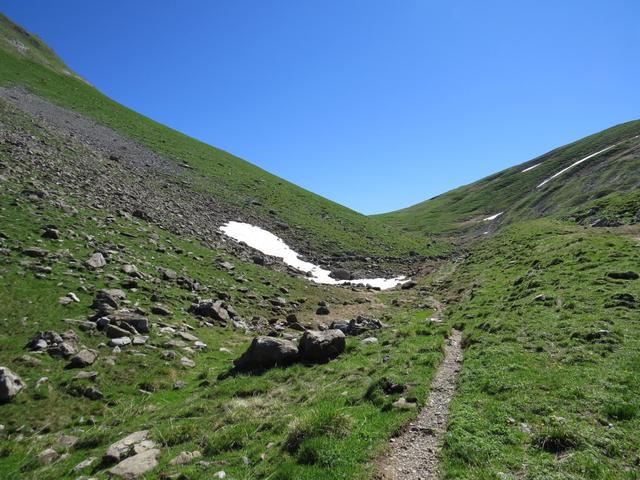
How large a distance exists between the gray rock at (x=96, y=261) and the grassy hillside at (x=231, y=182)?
30.2 meters

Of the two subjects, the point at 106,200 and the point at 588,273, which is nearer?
the point at 588,273

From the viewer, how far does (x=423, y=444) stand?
969cm

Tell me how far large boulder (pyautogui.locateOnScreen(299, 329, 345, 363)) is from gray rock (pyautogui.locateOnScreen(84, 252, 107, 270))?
14.0 metres

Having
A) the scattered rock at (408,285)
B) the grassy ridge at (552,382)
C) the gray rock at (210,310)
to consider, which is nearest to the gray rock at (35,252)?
the gray rock at (210,310)

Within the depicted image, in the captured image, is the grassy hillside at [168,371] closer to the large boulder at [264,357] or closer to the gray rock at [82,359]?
the gray rock at [82,359]

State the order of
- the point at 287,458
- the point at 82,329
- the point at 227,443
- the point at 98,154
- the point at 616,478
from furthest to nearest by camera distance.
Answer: the point at 98,154
the point at 82,329
the point at 227,443
the point at 287,458
the point at 616,478

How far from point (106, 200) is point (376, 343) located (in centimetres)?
2986

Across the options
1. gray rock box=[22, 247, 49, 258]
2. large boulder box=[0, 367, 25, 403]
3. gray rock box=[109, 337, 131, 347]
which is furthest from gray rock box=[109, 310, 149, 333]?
gray rock box=[22, 247, 49, 258]

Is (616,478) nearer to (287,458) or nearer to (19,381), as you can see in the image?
(287,458)

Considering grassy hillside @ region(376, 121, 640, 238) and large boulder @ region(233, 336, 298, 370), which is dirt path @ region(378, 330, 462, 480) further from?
grassy hillside @ region(376, 121, 640, 238)

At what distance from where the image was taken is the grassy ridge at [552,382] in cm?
838

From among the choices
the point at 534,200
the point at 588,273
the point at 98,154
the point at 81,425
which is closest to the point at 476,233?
the point at 534,200

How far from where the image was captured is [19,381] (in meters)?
13.6

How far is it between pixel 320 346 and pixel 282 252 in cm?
3083
